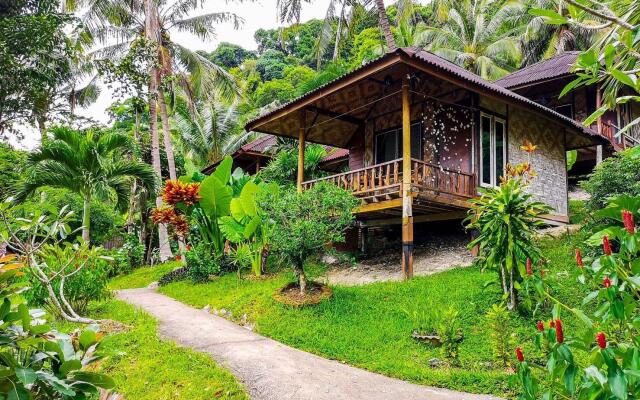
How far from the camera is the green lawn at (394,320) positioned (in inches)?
216

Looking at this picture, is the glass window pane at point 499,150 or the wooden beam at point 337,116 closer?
the glass window pane at point 499,150

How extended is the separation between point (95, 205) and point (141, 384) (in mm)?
17123

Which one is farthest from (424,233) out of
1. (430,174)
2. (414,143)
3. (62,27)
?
(62,27)

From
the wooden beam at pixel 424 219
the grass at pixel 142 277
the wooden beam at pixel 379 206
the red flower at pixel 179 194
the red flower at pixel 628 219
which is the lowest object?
the grass at pixel 142 277

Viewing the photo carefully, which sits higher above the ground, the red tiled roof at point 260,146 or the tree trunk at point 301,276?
the red tiled roof at point 260,146

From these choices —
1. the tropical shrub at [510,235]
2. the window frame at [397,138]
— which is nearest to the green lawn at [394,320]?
the tropical shrub at [510,235]

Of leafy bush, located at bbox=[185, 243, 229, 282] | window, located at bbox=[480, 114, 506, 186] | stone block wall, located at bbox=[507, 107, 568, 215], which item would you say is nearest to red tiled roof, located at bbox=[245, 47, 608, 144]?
stone block wall, located at bbox=[507, 107, 568, 215]

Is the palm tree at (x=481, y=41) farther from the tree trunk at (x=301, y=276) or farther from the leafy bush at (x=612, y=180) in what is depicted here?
the tree trunk at (x=301, y=276)

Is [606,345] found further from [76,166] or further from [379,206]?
[76,166]

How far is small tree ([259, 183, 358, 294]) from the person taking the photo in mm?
8062

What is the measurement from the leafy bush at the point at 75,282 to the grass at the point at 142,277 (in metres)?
6.09

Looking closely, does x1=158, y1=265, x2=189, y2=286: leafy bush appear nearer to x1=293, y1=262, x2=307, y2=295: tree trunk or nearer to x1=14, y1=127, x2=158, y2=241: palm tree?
x1=14, y1=127, x2=158, y2=241: palm tree

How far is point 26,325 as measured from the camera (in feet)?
6.12

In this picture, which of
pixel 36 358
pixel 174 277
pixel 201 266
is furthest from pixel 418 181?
pixel 36 358
